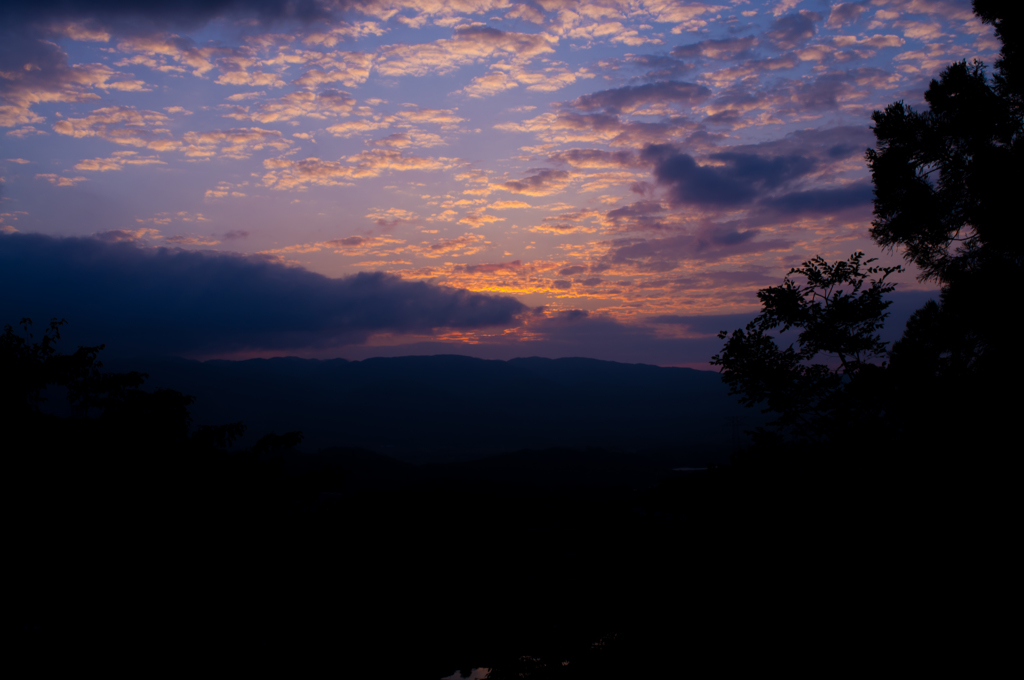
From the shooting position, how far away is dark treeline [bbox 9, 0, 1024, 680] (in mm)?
9594

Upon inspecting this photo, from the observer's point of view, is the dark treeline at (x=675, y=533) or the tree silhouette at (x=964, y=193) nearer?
the dark treeline at (x=675, y=533)

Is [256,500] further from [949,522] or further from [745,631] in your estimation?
[949,522]

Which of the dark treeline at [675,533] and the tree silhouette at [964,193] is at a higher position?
the tree silhouette at [964,193]

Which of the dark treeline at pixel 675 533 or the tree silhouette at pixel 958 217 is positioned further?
the tree silhouette at pixel 958 217

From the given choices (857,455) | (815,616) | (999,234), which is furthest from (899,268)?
(815,616)

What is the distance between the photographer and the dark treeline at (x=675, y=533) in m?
9.59

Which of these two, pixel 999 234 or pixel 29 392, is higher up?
pixel 999 234

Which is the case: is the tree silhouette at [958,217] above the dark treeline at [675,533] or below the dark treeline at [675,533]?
above

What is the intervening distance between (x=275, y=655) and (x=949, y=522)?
1230 centimetres

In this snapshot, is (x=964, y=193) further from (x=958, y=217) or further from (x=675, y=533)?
(x=675, y=533)

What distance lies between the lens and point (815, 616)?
1010 cm

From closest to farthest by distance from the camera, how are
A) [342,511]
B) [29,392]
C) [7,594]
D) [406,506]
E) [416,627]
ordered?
[7,594], [416,627], [29,392], [342,511], [406,506]

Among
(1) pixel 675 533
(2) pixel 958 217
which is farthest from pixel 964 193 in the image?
(1) pixel 675 533

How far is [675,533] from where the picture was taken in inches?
682
